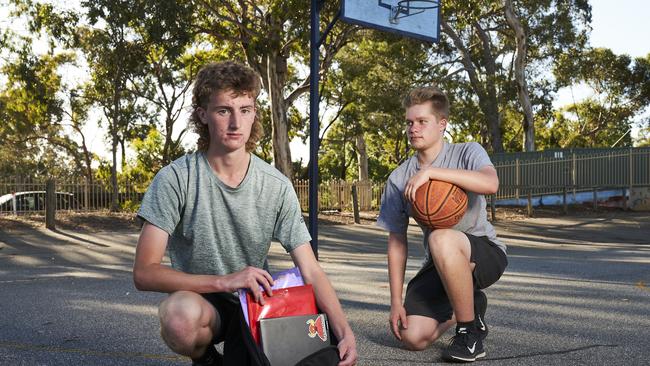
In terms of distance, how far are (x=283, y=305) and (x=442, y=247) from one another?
155 cm

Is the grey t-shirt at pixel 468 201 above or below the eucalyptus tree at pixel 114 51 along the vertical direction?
below

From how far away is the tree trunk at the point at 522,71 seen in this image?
28031 mm

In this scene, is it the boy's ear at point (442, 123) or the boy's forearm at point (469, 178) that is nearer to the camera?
the boy's forearm at point (469, 178)

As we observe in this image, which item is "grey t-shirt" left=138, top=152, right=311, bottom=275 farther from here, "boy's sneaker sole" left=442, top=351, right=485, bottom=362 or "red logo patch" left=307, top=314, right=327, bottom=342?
"boy's sneaker sole" left=442, top=351, right=485, bottom=362

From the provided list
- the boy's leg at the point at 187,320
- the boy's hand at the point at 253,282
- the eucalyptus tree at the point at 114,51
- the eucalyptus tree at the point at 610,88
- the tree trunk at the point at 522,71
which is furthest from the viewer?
the eucalyptus tree at the point at 610,88

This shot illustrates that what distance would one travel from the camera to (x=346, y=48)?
3569 cm

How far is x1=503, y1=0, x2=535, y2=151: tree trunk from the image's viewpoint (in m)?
28.0

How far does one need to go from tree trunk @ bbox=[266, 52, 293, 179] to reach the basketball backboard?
9519 mm

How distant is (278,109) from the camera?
23.3m

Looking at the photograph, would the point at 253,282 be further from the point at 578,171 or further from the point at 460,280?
the point at 578,171

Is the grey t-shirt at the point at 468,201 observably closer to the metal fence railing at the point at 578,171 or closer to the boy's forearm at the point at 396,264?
the boy's forearm at the point at 396,264

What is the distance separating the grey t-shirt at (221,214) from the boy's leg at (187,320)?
209mm

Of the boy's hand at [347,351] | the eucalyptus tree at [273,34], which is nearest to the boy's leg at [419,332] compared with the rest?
the boy's hand at [347,351]

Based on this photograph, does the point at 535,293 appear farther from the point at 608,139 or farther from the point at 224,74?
the point at 608,139
